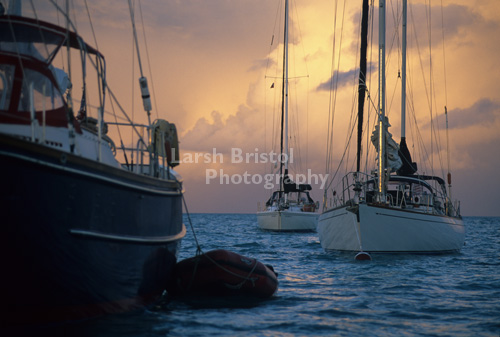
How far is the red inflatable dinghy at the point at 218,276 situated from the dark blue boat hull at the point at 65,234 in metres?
1.86

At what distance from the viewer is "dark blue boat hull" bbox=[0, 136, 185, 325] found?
21.7 feet

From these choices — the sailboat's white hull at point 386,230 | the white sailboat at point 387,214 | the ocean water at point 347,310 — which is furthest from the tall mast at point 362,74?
the ocean water at point 347,310

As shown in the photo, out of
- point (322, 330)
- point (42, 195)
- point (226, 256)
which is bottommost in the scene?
point (322, 330)

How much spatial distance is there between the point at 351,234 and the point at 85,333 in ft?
40.6

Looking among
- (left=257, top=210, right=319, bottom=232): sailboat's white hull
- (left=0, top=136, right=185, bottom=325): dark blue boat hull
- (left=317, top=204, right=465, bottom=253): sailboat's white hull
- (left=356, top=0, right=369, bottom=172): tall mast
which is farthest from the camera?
(left=257, top=210, right=319, bottom=232): sailboat's white hull

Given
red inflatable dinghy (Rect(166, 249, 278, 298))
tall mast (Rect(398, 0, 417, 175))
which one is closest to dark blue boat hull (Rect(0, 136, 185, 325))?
red inflatable dinghy (Rect(166, 249, 278, 298))

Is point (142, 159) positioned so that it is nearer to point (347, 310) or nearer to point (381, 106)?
point (347, 310)

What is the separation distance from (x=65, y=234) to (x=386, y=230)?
502 inches

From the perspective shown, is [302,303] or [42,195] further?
[302,303]

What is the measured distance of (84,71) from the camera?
9305 mm

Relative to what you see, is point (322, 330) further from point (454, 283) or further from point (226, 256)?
point (454, 283)

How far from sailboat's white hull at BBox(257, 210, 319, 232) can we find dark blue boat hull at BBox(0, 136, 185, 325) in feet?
110

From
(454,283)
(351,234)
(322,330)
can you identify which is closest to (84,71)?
(322,330)

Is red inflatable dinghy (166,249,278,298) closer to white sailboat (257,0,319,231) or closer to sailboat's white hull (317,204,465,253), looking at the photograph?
sailboat's white hull (317,204,465,253)
